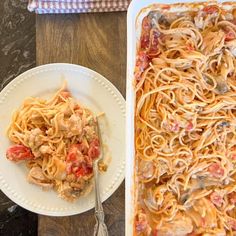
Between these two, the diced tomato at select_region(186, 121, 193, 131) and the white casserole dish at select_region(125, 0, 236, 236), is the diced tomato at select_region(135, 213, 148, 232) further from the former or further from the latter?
the diced tomato at select_region(186, 121, 193, 131)

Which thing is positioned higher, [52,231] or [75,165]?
[75,165]

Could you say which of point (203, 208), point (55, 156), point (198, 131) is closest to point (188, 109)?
point (198, 131)

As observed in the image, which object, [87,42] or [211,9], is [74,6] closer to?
[87,42]

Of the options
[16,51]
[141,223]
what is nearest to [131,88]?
[141,223]

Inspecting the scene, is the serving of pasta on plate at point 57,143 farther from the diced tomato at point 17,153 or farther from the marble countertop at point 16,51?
the marble countertop at point 16,51

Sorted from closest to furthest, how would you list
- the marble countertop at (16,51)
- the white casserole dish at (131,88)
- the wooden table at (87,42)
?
the white casserole dish at (131,88) → the wooden table at (87,42) → the marble countertop at (16,51)

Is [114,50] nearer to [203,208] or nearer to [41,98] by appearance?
[41,98]

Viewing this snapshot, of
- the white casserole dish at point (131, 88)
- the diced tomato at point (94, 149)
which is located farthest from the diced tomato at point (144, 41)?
the diced tomato at point (94, 149)
